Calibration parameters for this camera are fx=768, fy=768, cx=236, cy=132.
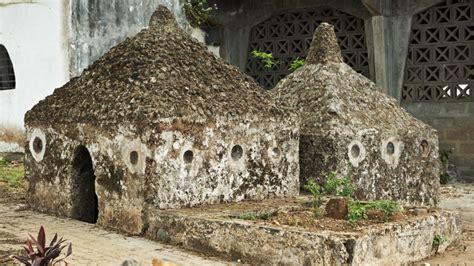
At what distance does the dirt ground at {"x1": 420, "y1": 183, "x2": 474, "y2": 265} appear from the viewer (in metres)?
7.51

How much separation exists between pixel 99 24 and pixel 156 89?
313 inches

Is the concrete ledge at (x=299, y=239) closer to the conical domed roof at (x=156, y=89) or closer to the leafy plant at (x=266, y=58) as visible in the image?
the conical domed roof at (x=156, y=89)

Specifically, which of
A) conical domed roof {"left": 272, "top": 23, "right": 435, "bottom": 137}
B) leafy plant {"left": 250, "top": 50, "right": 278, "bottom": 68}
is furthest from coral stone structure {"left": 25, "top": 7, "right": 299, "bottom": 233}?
leafy plant {"left": 250, "top": 50, "right": 278, "bottom": 68}

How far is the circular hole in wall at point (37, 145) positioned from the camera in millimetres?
9484

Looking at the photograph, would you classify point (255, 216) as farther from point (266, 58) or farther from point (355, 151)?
point (266, 58)

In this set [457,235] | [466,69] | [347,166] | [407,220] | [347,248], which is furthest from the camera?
[466,69]

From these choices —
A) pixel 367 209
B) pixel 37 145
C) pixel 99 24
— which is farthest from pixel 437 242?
pixel 99 24

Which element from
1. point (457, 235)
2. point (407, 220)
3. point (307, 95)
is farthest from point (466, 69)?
point (407, 220)

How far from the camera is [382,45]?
51.6 feet

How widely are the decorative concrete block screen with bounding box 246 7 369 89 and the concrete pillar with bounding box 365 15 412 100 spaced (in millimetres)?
376

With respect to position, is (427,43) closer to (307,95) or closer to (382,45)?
(382,45)

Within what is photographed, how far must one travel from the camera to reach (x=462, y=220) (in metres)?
11.0

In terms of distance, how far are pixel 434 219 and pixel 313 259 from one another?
1.85 meters

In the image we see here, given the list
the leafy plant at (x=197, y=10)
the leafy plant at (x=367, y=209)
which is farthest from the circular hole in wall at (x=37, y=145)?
the leafy plant at (x=197, y=10)
